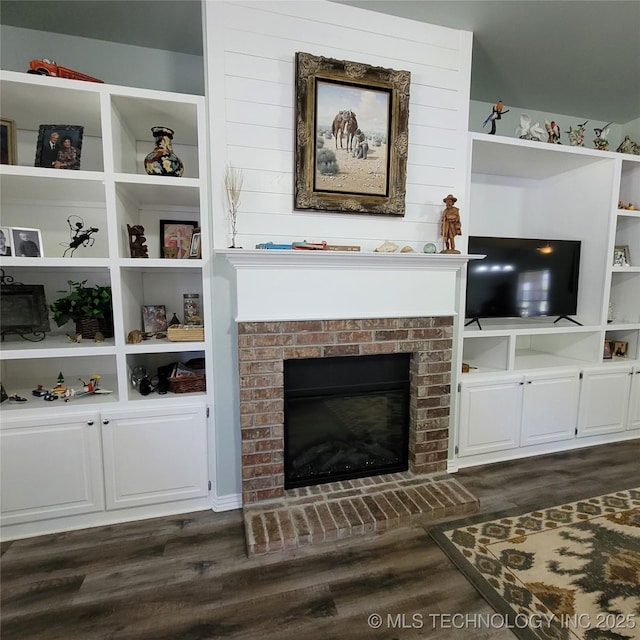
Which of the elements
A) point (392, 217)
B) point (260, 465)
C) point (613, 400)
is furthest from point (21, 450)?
point (613, 400)

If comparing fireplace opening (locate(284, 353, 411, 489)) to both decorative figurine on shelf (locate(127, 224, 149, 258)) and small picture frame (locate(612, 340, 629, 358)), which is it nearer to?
decorative figurine on shelf (locate(127, 224, 149, 258))

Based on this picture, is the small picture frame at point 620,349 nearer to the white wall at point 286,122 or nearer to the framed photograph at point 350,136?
the white wall at point 286,122

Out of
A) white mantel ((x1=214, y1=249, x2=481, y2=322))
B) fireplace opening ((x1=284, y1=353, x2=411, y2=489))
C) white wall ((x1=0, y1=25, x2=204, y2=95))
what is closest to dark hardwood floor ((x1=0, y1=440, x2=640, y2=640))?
fireplace opening ((x1=284, y1=353, x2=411, y2=489))

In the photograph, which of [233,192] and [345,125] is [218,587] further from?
[345,125]

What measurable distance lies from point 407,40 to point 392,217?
1.08 meters

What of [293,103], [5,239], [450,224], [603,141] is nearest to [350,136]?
[293,103]

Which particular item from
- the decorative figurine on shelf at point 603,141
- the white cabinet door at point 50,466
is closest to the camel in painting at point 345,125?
the white cabinet door at point 50,466

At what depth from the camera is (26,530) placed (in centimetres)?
197

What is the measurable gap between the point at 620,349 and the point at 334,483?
9.63ft

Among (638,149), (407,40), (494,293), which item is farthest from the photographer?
(638,149)

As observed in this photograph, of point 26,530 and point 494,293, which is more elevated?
point 494,293

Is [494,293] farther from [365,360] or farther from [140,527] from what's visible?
[140,527]

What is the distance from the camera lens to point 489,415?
8.86 ft

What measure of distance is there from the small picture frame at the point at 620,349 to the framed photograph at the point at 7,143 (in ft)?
15.6
